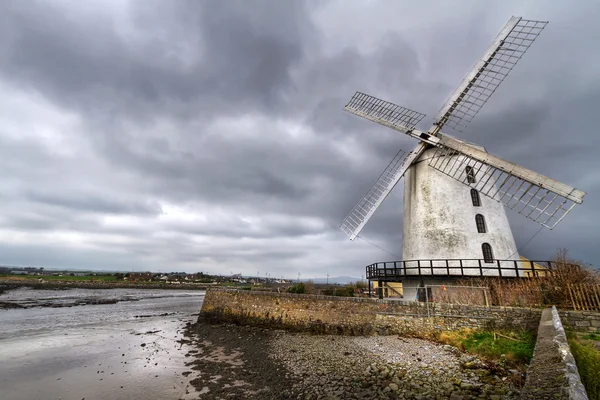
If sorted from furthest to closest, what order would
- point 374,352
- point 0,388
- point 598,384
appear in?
1. point 374,352
2. point 0,388
3. point 598,384

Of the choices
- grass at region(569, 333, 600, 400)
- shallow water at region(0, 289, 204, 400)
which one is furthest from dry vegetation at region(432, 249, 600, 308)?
shallow water at region(0, 289, 204, 400)

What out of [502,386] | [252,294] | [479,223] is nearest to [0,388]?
[252,294]

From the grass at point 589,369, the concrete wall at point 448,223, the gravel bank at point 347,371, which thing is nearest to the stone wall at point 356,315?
the gravel bank at point 347,371

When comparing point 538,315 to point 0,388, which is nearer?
point 0,388

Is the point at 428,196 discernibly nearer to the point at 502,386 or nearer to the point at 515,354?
the point at 515,354

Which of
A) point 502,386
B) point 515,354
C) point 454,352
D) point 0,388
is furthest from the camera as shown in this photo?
point 454,352

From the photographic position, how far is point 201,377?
34.8 feet

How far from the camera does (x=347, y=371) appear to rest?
9.73 meters

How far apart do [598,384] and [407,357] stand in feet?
22.4

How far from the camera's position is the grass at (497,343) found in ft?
29.7

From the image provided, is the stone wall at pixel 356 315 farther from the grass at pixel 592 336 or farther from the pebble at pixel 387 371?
the grass at pixel 592 336

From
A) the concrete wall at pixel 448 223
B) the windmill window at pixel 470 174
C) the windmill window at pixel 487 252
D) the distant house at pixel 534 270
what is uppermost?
the windmill window at pixel 470 174

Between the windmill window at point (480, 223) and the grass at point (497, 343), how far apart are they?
6.04 metres

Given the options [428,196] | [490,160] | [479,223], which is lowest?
[479,223]
